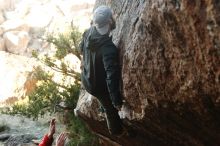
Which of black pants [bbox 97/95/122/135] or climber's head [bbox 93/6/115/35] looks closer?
climber's head [bbox 93/6/115/35]

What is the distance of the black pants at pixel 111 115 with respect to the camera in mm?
7328

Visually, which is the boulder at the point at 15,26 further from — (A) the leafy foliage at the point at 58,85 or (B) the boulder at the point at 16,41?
(A) the leafy foliage at the point at 58,85

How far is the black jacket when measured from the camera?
656 centimetres

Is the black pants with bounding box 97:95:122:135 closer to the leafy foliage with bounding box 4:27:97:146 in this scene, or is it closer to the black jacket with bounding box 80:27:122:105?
the black jacket with bounding box 80:27:122:105

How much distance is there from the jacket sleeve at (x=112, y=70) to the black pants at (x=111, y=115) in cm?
42

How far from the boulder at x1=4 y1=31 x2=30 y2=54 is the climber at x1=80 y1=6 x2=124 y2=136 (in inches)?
1340

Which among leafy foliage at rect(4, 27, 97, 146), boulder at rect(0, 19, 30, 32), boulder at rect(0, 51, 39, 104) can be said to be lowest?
leafy foliage at rect(4, 27, 97, 146)

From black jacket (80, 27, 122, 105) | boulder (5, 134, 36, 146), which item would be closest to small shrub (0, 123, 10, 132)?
boulder (5, 134, 36, 146)

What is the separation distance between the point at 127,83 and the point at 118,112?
1192 millimetres

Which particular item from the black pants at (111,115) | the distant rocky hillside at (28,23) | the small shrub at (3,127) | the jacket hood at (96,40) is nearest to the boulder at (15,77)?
the distant rocky hillside at (28,23)

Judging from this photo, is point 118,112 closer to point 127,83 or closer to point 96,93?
point 96,93

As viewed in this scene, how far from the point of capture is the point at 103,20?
6.41 m

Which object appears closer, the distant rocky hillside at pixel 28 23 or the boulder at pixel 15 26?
the distant rocky hillside at pixel 28 23

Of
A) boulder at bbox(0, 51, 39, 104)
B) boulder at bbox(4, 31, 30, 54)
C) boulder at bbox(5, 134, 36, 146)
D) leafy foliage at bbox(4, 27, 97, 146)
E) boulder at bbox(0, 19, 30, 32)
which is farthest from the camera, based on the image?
boulder at bbox(0, 19, 30, 32)
